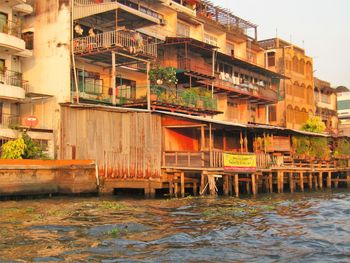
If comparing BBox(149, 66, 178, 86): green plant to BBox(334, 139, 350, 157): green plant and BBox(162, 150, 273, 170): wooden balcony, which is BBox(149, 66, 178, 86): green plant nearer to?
BBox(162, 150, 273, 170): wooden balcony

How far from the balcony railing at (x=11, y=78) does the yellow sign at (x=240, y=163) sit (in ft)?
44.9

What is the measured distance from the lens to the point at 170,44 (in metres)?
36.8

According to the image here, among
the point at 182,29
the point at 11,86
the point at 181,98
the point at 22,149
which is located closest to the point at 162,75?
the point at 181,98

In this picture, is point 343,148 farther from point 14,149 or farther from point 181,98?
point 14,149

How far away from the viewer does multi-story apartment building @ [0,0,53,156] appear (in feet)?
92.2

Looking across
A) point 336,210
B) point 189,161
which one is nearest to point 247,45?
point 189,161

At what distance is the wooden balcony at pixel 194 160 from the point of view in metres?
27.5

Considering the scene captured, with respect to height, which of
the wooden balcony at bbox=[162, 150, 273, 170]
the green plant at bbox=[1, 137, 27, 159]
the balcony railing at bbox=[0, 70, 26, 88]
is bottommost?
the wooden balcony at bbox=[162, 150, 273, 170]

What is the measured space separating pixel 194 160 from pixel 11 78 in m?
12.2

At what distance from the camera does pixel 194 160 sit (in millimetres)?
28125

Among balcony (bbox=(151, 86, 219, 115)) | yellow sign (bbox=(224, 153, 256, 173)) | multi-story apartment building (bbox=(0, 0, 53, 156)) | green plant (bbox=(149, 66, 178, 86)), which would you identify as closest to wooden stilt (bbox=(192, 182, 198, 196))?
yellow sign (bbox=(224, 153, 256, 173))

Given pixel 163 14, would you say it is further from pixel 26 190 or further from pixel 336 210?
pixel 336 210

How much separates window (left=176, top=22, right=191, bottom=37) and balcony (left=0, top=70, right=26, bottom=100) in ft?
47.1

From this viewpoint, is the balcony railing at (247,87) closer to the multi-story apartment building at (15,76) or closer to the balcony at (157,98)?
the balcony at (157,98)
